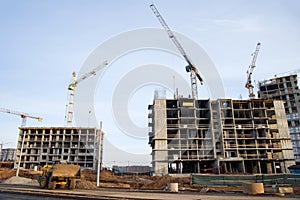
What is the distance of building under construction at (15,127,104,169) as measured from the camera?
298 ft

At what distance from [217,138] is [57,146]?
6067 centimetres

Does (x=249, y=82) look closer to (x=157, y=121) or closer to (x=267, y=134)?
(x=267, y=134)

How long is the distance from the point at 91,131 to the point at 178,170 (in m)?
46.1

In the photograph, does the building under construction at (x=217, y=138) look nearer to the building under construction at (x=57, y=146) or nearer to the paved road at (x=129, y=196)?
the building under construction at (x=57, y=146)

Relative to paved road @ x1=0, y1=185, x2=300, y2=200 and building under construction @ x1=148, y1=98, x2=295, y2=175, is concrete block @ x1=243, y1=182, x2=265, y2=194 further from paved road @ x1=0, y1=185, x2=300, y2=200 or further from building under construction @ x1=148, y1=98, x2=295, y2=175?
building under construction @ x1=148, y1=98, x2=295, y2=175

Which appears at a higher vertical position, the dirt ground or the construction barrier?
the construction barrier

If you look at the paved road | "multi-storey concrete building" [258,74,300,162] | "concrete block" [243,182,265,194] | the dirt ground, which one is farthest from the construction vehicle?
"multi-storey concrete building" [258,74,300,162]

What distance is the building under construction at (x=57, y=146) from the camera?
3575 inches

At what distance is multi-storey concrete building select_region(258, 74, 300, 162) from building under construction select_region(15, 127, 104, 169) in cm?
8105

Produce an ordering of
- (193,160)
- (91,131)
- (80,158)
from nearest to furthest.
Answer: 1. (193,160)
2. (80,158)
3. (91,131)

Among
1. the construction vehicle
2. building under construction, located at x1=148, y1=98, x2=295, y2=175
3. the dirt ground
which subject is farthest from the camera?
building under construction, located at x1=148, y1=98, x2=295, y2=175

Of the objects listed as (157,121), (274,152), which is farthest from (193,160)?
(274,152)

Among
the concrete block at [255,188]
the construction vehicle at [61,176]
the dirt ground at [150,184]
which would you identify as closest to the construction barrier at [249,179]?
the dirt ground at [150,184]

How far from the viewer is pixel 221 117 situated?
70750 millimetres
